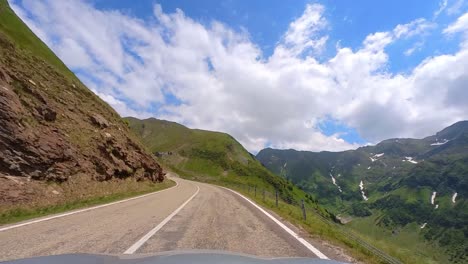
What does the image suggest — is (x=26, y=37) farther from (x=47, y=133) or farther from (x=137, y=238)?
(x=137, y=238)

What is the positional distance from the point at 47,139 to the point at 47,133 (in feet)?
2.41

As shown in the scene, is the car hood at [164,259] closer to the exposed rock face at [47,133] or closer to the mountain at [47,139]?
the mountain at [47,139]

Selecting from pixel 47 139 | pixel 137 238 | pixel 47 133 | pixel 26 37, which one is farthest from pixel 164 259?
pixel 26 37

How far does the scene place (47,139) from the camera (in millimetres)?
20297

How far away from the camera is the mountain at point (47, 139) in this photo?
16.6m

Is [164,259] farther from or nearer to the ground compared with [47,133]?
nearer to the ground

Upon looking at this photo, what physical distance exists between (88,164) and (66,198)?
5809mm

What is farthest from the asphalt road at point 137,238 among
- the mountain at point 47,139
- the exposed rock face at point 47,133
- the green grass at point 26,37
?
the green grass at point 26,37

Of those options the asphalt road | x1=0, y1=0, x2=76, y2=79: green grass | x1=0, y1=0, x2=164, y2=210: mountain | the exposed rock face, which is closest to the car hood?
the asphalt road

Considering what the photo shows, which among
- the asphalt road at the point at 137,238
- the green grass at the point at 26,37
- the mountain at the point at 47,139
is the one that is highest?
the green grass at the point at 26,37

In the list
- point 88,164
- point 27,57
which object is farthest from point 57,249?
point 27,57

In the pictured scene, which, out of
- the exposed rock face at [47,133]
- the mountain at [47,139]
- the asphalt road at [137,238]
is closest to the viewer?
the asphalt road at [137,238]

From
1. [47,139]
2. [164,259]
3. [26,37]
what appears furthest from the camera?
[26,37]

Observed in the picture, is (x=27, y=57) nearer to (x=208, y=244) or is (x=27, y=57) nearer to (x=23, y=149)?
(x=23, y=149)
